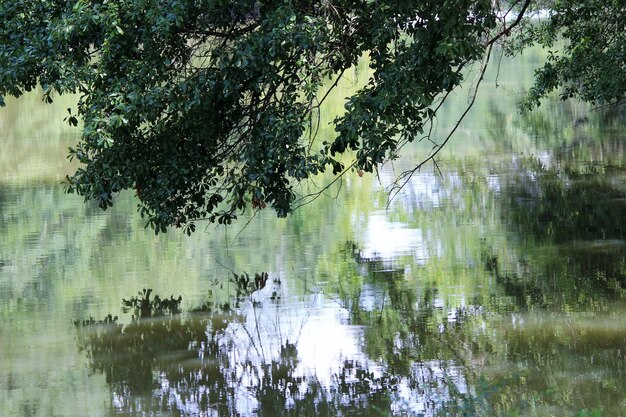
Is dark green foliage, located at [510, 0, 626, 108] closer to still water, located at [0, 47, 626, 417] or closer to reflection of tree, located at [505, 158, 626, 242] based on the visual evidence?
reflection of tree, located at [505, 158, 626, 242]

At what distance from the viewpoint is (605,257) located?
41.9ft

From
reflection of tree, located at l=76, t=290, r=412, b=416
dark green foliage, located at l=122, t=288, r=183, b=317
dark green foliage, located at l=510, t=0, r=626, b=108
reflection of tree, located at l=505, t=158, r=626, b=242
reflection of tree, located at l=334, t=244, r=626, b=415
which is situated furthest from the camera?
dark green foliage, located at l=510, t=0, r=626, b=108

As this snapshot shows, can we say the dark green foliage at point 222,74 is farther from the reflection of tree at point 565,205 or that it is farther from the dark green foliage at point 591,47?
the reflection of tree at point 565,205

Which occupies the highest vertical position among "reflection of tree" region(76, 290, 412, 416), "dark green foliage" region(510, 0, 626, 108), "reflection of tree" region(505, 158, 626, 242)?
"dark green foliage" region(510, 0, 626, 108)

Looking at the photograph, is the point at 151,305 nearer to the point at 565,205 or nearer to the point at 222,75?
the point at 222,75

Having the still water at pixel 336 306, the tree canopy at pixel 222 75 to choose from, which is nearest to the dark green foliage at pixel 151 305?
the still water at pixel 336 306

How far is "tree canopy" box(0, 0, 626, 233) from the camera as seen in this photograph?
28.2ft

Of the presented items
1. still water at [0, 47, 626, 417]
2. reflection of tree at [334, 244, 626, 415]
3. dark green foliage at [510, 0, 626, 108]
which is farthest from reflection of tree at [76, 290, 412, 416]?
dark green foliage at [510, 0, 626, 108]

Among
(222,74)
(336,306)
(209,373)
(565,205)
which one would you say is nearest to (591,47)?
(565,205)

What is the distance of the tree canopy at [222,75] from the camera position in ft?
28.2

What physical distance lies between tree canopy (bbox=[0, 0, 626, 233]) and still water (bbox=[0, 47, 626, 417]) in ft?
5.03

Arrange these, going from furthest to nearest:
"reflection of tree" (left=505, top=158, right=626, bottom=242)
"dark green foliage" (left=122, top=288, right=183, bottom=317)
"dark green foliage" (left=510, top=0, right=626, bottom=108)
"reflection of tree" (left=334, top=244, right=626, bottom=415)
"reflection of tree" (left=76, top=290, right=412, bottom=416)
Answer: "dark green foliage" (left=510, top=0, right=626, bottom=108) → "reflection of tree" (left=505, top=158, right=626, bottom=242) → "dark green foliage" (left=122, top=288, right=183, bottom=317) → "reflection of tree" (left=76, top=290, right=412, bottom=416) → "reflection of tree" (left=334, top=244, right=626, bottom=415)

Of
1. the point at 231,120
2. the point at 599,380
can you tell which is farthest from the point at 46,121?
the point at 599,380

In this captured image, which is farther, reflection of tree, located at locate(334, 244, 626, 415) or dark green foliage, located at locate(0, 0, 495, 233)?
dark green foliage, located at locate(0, 0, 495, 233)
